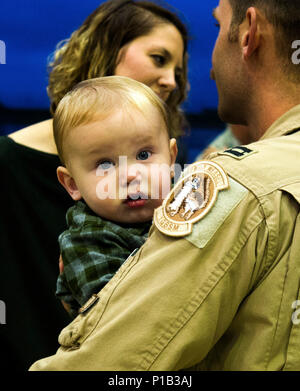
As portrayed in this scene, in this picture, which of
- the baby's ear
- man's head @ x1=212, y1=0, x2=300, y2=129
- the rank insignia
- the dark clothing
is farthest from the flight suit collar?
the dark clothing

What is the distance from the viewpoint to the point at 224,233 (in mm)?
1053

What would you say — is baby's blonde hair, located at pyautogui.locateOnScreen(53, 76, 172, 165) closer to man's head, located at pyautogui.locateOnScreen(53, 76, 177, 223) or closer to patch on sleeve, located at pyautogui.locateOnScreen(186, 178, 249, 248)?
man's head, located at pyautogui.locateOnScreen(53, 76, 177, 223)

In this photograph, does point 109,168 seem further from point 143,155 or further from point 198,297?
point 198,297

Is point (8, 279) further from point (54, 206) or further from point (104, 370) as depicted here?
point (104, 370)

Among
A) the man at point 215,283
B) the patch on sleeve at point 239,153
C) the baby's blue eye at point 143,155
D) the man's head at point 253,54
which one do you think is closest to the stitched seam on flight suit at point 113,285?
the man at point 215,283

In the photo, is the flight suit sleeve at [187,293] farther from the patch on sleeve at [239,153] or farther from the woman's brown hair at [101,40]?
the woman's brown hair at [101,40]

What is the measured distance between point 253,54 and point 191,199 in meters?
0.58

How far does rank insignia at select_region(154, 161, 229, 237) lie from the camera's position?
1068 mm

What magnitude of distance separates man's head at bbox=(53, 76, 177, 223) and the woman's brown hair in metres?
0.96

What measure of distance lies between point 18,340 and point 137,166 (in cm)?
120

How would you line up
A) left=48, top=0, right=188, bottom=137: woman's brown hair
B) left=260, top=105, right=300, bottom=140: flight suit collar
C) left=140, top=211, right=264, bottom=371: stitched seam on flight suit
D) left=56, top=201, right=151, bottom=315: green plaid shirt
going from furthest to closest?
left=48, top=0, right=188, bottom=137: woman's brown hair → left=56, top=201, right=151, bottom=315: green plaid shirt → left=260, top=105, right=300, bottom=140: flight suit collar → left=140, top=211, right=264, bottom=371: stitched seam on flight suit

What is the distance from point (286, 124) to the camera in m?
1.32

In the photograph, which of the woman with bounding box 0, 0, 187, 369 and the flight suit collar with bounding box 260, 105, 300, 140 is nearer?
the flight suit collar with bounding box 260, 105, 300, 140
